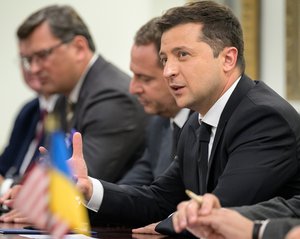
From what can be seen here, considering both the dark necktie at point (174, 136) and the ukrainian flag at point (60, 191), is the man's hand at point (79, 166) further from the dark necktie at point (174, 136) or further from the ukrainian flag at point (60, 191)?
the ukrainian flag at point (60, 191)

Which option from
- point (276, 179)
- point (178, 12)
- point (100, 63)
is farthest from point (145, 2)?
point (276, 179)

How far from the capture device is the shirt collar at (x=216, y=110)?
305 centimetres

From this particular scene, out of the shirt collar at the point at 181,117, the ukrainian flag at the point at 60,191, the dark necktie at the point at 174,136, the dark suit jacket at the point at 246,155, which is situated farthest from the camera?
the shirt collar at the point at 181,117

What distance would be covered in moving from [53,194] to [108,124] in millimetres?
2870

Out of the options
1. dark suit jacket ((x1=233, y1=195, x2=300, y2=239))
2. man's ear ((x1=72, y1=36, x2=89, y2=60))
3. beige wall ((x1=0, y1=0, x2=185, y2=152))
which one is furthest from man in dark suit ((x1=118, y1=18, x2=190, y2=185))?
beige wall ((x1=0, y1=0, x2=185, y2=152))

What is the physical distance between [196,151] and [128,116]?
1.67 meters

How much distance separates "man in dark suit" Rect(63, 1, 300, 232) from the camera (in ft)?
9.03

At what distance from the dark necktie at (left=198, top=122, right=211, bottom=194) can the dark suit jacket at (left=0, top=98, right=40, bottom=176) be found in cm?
234

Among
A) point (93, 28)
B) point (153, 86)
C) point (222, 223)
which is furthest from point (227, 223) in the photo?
point (93, 28)

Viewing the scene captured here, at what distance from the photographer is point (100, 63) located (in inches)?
194

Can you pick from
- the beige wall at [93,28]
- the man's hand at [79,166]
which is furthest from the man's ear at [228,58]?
the beige wall at [93,28]

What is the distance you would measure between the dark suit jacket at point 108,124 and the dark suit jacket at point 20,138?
0.68 metres

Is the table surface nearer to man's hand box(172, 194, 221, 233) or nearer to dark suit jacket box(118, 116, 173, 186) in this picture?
man's hand box(172, 194, 221, 233)

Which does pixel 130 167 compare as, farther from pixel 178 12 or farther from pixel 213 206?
pixel 213 206
